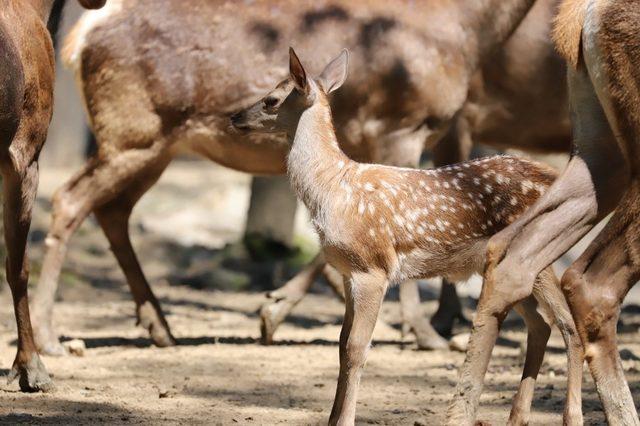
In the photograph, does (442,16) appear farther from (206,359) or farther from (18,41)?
(18,41)

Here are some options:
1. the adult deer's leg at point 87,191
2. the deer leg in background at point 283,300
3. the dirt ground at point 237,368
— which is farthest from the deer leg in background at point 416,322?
the adult deer's leg at point 87,191

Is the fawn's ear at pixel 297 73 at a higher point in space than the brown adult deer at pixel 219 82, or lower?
higher

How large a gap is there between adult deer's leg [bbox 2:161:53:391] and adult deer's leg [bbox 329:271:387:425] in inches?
61.1

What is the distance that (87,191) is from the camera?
7703mm

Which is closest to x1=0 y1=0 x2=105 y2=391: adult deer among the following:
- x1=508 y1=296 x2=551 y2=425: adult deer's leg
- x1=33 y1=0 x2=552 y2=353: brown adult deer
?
x1=33 y1=0 x2=552 y2=353: brown adult deer

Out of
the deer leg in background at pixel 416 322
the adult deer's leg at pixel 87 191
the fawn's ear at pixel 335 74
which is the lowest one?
the deer leg in background at pixel 416 322

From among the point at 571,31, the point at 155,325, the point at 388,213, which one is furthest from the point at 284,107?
the point at 155,325

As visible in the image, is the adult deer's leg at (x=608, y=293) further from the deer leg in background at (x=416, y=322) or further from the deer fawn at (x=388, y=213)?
the deer leg in background at (x=416, y=322)

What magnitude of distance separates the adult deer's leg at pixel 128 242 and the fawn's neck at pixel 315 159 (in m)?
2.24

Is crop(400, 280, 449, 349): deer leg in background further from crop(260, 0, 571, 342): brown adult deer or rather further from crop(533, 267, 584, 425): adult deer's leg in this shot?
crop(533, 267, 584, 425): adult deer's leg

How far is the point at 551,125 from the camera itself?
9.27 meters

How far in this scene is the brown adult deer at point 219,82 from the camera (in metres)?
7.68

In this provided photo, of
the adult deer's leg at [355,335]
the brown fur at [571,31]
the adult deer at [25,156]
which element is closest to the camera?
the adult deer's leg at [355,335]

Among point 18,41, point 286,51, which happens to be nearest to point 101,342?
point 286,51
